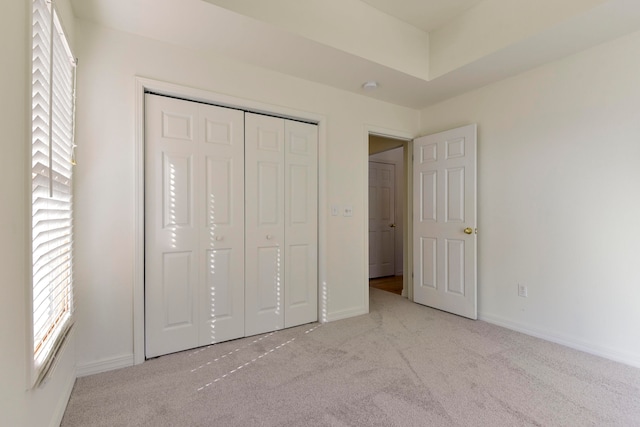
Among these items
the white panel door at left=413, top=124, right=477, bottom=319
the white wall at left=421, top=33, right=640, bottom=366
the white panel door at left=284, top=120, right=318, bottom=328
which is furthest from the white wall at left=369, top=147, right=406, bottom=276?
the white panel door at left=284, top=120, right=318, bottom=328

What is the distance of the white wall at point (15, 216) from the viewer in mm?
978

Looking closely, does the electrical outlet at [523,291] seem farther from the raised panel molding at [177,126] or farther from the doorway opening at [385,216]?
the raised panel molding at [177,126]

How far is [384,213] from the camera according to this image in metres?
5.66

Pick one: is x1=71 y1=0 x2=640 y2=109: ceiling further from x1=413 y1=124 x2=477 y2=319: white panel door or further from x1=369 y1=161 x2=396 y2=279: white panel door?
x1=369 y1=161 x2=396 y2=279: white panel door

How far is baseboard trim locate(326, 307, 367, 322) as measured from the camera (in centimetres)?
316

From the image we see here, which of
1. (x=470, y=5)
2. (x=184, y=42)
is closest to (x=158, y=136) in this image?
(x=184, y=42)

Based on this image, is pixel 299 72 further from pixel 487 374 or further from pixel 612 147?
pixel 487 374

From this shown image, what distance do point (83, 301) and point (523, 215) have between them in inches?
143

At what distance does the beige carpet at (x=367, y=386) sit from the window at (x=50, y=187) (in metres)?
0.59

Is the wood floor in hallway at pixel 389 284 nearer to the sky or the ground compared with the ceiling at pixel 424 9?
nearer to the ground

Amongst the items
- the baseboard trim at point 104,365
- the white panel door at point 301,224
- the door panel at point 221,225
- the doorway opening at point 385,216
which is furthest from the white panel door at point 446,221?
the baseboard trim at point 104,365

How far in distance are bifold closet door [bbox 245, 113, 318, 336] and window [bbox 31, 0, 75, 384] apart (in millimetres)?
1242

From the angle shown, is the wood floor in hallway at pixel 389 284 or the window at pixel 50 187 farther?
the wood floor in hallway at pixel 389 284

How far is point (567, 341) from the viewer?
2.55m
